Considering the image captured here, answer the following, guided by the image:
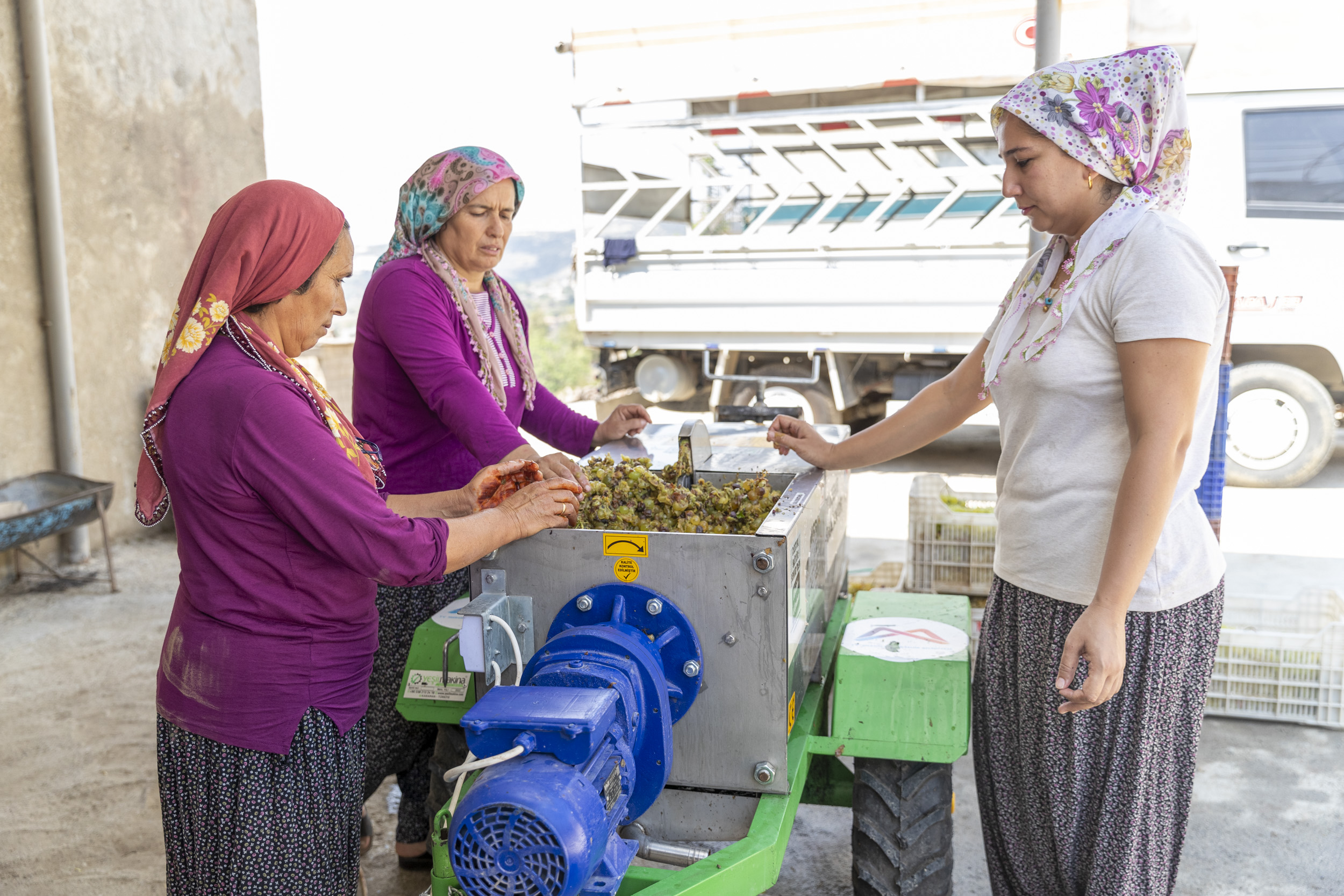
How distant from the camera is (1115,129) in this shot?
60.3 inches

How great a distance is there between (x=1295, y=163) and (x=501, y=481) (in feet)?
20.3

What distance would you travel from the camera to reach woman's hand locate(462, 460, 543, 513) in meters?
1.80

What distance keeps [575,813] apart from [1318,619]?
10.6ft

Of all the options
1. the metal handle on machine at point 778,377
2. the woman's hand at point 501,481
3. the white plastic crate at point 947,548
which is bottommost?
the white plastic crate at point 947,548

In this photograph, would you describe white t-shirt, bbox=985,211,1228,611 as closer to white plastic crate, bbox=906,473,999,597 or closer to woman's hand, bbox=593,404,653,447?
Result: woman's hand, bbox=593,404,653,447

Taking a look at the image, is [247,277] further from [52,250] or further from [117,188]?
[117,188]

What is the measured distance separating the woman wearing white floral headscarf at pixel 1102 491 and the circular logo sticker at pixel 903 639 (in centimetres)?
17

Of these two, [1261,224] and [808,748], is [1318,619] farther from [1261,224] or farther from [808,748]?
[1261,224]

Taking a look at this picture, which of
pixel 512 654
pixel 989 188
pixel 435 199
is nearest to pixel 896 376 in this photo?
pixel 989 188

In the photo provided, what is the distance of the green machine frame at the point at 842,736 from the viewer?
1485 millimetres

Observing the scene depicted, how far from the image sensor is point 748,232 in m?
7.23

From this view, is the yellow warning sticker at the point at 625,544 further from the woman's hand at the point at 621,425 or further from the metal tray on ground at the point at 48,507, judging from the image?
the metal tray on ground at the point at 48,507

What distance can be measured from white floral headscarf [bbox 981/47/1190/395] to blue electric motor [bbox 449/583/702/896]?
79 cm

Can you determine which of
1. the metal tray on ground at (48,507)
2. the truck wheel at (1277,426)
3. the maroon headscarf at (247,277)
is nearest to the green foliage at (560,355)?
the truck wheel at (1277,426)
